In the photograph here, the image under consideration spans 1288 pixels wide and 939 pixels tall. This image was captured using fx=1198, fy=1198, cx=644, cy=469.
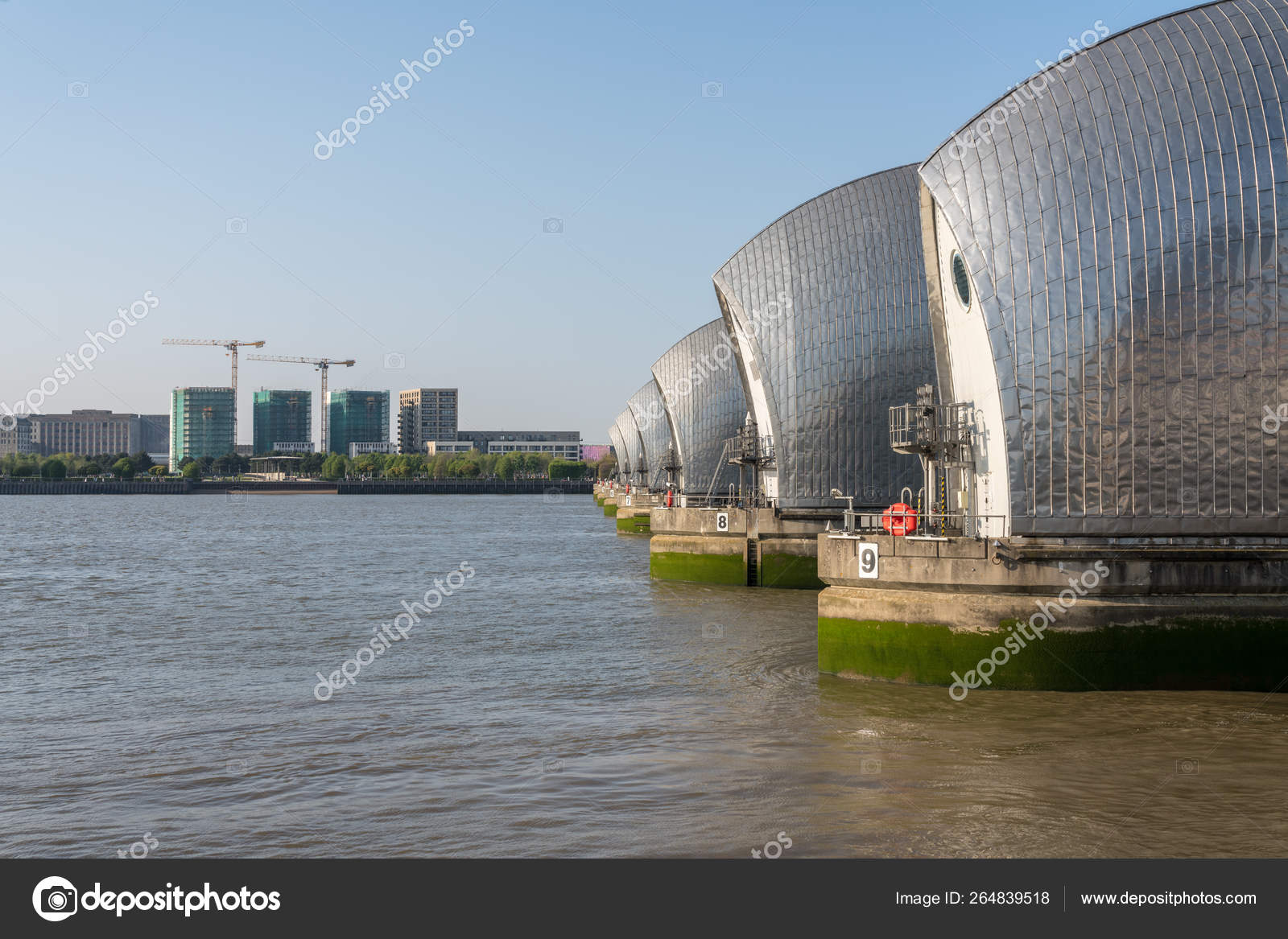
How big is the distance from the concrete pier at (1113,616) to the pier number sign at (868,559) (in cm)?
127

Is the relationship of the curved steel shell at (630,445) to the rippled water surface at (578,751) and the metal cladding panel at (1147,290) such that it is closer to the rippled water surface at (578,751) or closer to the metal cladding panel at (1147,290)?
the rippled water surface at (578,751)

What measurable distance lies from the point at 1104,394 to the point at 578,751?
10.8 meters

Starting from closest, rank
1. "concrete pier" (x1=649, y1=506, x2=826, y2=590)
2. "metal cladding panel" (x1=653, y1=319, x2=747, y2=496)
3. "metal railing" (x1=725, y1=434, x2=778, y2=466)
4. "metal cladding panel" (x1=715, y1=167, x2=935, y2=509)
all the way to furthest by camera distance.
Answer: "metal cladding panel" (x1=715, y1=167, x2=935, y2=509) → "concrete pier" (x1=649, y1=506, x2=826, y2=590) → "metal railing" (x1=725, y1=434, x2=778, y2=466) → "metal cladding panel" (x1=653, y1=319, x2=747, y2=496)

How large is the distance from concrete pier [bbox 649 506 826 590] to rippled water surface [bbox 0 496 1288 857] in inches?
301

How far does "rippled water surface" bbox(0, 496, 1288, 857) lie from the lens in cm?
1253

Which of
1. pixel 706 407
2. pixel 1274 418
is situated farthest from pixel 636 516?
pixel 1274 418

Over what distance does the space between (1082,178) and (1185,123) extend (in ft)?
6.50

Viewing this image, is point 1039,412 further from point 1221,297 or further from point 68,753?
point 68,753

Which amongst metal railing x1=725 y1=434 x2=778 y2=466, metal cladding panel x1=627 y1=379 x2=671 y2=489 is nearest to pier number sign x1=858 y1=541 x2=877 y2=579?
metal railing x1=725 y1=434 x2=778 y2=466
